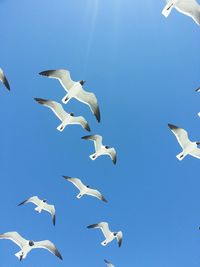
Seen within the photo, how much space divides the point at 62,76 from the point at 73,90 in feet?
2.55

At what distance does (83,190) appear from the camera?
69.1ft

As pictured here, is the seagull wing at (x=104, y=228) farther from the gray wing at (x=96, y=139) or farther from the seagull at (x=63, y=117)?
the seagull at (x=63, y=117)

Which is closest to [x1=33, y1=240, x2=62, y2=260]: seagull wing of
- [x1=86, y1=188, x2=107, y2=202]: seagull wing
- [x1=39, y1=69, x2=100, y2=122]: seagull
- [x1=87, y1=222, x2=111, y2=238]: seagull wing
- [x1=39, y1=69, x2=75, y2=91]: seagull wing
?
[x1=87, y1=222, x2=111, y2=238]: seagull wing

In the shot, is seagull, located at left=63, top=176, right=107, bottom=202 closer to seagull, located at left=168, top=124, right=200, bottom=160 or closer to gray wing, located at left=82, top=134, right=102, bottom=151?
gray wing, located at left=82, top=134, right=102, bottom=151

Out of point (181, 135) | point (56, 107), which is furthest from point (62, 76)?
point (181, 135)

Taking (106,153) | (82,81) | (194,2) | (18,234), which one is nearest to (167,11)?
(194,2)

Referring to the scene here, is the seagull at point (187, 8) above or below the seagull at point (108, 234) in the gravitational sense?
above

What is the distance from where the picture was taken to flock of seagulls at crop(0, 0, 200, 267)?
16956 millimetres

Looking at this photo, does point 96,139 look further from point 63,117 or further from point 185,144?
point 185,144

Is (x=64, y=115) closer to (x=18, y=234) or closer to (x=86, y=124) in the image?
(x=86, y=124)

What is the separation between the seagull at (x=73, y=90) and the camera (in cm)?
1678

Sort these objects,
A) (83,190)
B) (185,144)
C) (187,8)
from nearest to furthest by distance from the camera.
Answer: (187,8) < (185,144) < (83,190)

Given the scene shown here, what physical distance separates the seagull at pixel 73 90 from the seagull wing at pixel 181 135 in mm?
3135

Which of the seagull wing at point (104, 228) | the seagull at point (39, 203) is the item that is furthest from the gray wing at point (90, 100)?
the seagull wing at point (104, 228)
